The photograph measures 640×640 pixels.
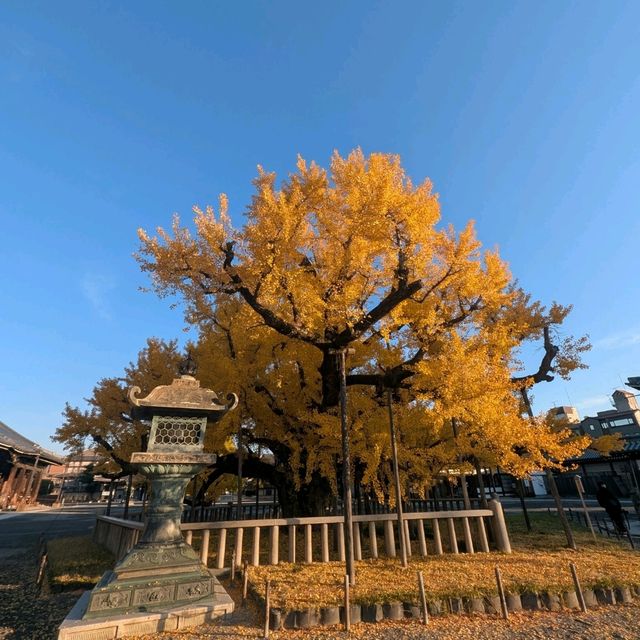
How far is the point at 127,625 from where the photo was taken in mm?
5031

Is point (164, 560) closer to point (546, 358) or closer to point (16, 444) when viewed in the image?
point (546, 358)

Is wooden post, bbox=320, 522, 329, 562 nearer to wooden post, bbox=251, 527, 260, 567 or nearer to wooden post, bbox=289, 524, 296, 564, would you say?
wooden post, bbox=289, 524, 296, 564

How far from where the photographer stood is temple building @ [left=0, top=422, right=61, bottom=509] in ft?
99.3

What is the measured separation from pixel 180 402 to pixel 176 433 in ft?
1.89

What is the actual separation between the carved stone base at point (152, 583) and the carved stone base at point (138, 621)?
0.61ft

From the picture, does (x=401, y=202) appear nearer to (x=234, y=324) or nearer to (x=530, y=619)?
(x=234, y=324)

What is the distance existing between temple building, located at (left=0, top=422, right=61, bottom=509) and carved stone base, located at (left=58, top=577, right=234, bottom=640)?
3204cm

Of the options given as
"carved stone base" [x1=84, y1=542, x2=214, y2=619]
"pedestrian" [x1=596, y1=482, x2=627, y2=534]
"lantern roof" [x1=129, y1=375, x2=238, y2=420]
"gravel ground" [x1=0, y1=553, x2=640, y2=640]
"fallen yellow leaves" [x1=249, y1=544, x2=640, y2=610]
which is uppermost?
"lantern roof" [x1=129, y1=375, x2=238, y2=420]

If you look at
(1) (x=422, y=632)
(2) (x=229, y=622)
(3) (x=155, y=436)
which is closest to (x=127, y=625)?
(2) (x=229, y=622)

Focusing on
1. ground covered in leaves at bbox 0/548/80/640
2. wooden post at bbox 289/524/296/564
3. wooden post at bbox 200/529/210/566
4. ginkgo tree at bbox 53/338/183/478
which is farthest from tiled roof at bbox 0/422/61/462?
wooden post at bbox 289/524/296/564

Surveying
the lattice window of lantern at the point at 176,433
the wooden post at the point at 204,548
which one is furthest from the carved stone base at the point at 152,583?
the wooden post at the point at 204,548

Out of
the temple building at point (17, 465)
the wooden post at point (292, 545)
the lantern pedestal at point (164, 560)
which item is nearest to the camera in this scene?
the lantern pedestal at point (164, 560)

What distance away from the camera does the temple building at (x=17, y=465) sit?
3028 cm

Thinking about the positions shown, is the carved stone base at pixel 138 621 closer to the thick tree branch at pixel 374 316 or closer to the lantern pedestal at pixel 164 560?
the lantern pedestal at pixel 164 560
